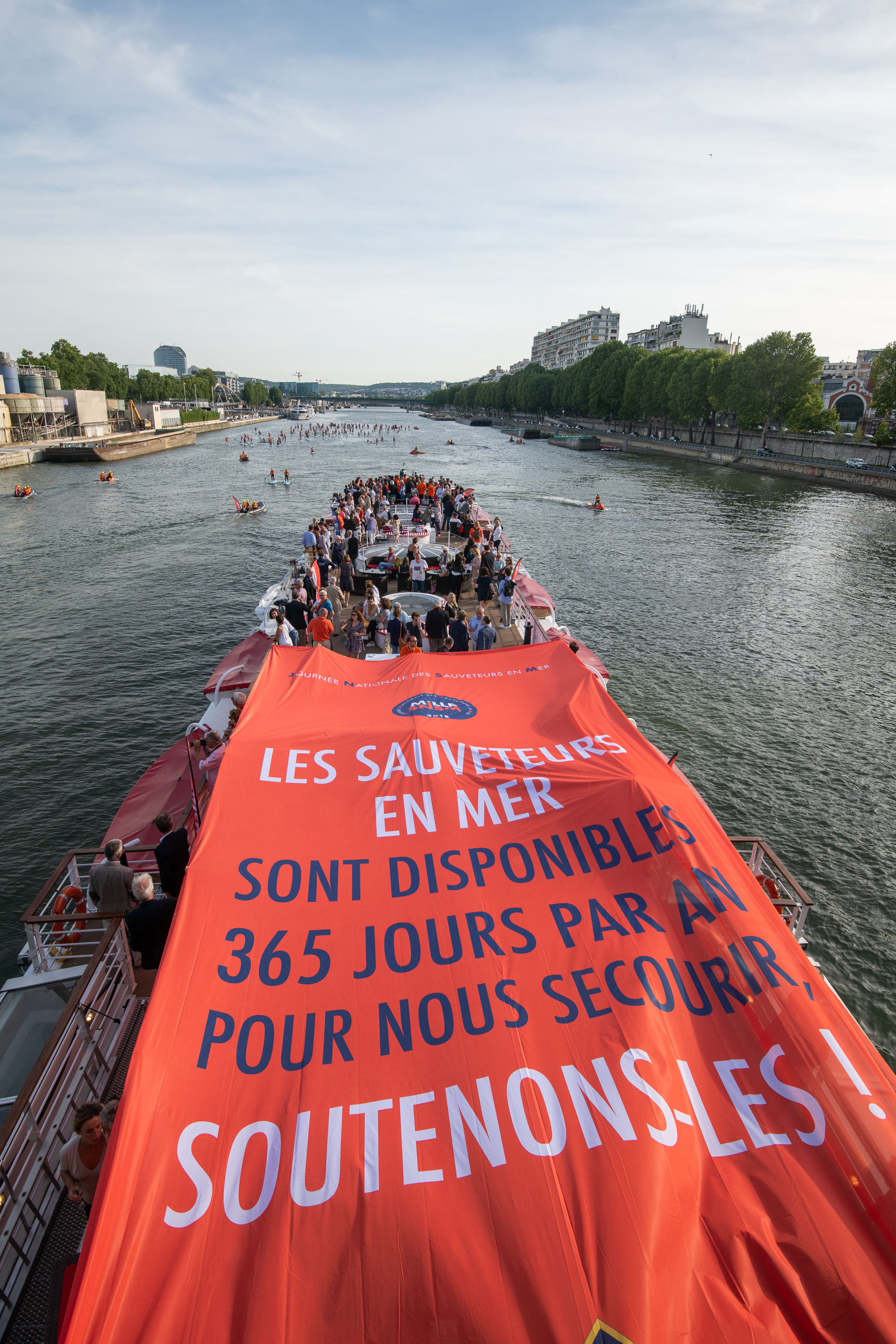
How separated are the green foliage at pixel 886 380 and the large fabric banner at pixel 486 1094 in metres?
79.5

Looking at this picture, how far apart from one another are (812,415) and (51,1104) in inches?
3790

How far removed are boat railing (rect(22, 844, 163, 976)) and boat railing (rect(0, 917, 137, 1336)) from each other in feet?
1.70

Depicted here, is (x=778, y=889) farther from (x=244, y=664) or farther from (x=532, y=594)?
(x=532, y=594)

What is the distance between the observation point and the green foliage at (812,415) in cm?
8144

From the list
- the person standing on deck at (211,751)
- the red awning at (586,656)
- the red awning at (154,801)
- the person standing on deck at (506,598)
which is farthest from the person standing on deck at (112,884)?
the person standing on deck at (506,598)

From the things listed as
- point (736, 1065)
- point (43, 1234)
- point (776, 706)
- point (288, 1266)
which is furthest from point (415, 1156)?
point (776, 706)

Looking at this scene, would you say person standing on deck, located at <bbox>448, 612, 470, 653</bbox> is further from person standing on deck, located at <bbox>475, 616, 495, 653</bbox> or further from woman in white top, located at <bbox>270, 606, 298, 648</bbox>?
woman in white top, located at <bbox>270, 606, 298, 648</bbox>

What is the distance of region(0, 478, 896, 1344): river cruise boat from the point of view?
3.11 meters

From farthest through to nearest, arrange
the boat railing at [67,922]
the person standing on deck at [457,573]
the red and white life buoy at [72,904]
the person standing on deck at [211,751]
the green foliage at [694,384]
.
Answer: the green foliage at [694,384] < the person standing on deck at [457,573] < the person standing on deck at [211,751] < the red and white life buoy at [72,904] < the boat railing at [67,922]

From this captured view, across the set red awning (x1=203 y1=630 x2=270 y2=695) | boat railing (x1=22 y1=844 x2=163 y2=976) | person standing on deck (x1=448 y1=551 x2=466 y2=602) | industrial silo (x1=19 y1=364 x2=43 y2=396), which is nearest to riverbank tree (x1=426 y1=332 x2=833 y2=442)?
person standing on deck (x1=448 y1=551 x2=466 y2=602)

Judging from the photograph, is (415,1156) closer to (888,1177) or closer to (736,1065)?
(736,1065)

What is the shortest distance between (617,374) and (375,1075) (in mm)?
137710

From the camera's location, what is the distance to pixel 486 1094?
3836 millimetres

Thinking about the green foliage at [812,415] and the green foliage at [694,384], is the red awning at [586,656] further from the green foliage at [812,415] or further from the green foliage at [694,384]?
the green foliage at [694,384]
